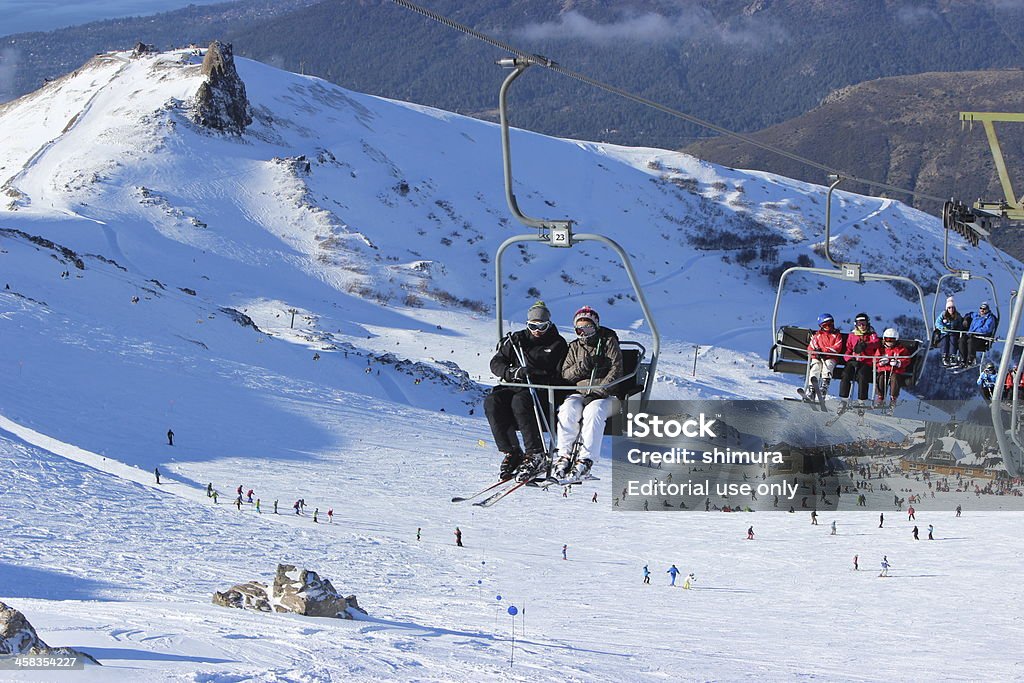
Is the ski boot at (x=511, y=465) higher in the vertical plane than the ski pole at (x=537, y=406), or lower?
lower

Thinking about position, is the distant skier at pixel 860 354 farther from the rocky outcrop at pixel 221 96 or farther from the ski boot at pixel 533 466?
the rocky outcrop at pixel 221 96

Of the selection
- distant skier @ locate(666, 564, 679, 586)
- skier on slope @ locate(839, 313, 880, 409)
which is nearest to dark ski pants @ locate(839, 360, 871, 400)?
skier on slope @ locate(839, 313, 880, 409)

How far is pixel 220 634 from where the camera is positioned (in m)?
22.6

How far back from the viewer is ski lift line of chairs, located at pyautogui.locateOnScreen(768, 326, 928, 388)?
59.3 ft

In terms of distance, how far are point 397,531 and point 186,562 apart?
7.22 m

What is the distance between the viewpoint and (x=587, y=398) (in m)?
12.8

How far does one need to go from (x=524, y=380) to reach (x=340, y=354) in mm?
51480

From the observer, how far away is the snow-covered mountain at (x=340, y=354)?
27031 mm

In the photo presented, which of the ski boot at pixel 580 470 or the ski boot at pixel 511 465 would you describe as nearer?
the ski boot at pixel 580 470

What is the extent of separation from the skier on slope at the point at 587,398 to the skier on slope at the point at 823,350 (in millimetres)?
6129

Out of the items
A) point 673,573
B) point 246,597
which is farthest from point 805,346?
point 673,573

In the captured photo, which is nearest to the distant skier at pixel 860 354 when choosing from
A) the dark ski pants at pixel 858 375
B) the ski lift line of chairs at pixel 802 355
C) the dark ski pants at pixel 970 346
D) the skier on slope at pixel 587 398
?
the dark ski pants at pixel 858 375

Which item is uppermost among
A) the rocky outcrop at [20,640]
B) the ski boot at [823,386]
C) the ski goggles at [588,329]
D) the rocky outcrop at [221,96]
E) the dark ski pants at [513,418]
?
the rocky outcrop at [221,96]

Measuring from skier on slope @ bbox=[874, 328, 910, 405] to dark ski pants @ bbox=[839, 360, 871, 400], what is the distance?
0.27 m
